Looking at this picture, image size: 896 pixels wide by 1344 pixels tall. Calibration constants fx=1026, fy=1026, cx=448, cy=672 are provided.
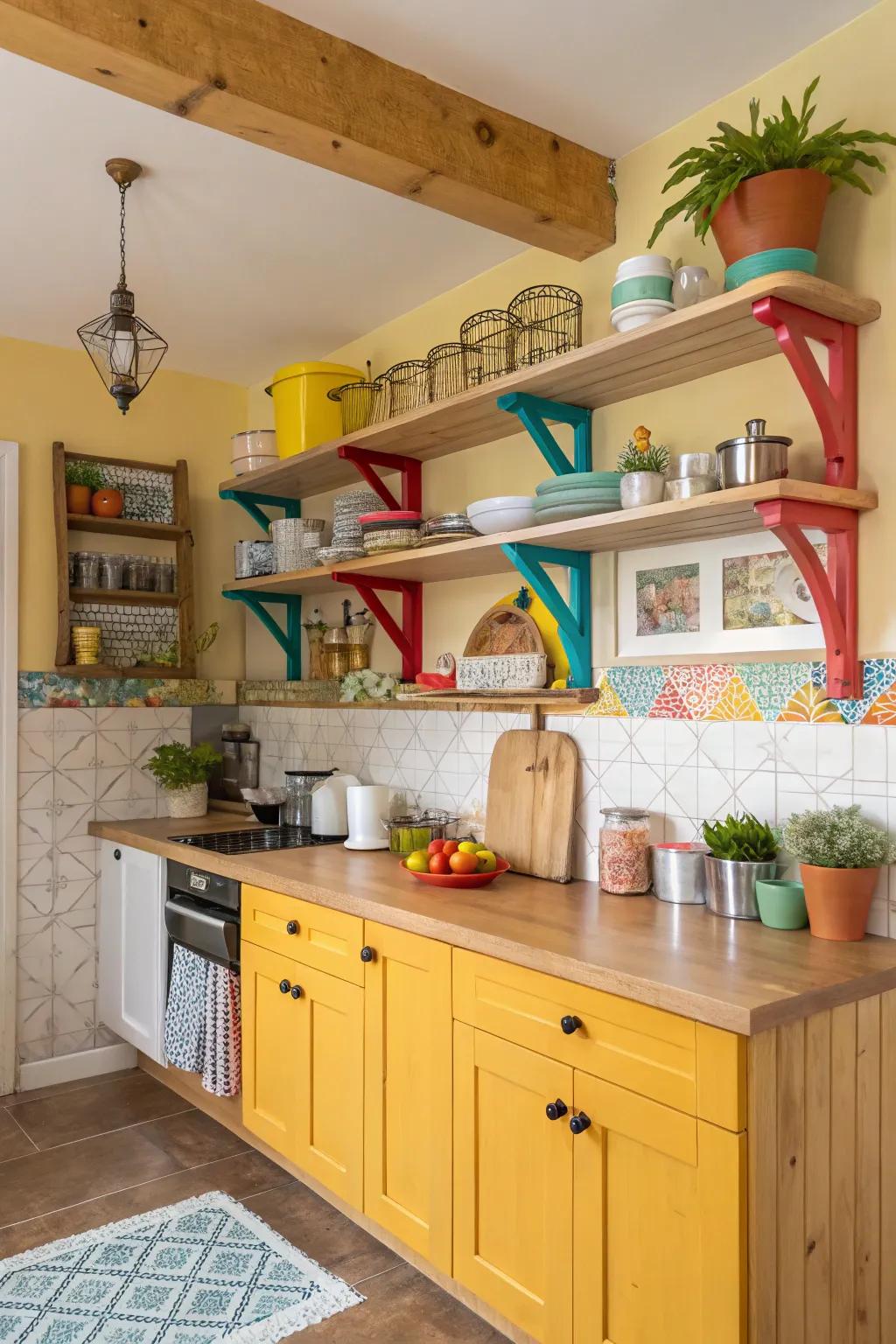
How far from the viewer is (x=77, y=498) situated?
3754mm

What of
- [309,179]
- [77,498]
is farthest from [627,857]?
[77,498]

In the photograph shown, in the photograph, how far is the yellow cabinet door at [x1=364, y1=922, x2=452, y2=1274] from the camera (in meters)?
2.14

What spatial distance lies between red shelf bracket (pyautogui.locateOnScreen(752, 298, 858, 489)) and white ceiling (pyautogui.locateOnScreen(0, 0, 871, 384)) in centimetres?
64

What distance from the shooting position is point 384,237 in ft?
9.50

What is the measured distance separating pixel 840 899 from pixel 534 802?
38.1 inches

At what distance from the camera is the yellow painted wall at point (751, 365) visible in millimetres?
2027

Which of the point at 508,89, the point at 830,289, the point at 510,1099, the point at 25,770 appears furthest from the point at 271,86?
the point at 25,770

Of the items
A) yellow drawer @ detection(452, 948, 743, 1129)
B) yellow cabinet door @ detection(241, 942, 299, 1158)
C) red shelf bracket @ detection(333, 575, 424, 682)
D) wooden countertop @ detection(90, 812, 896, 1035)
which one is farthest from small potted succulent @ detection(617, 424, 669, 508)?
yellow cabinet door @ detection(241, 942, 299, 1158)

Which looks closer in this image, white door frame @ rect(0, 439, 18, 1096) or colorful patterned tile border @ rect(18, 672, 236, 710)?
white door frame @ rect(0, 439, 18, 1096)

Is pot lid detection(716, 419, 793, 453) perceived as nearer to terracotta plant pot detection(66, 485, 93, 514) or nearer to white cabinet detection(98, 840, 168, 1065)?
white cabinet detection(98, 840, 168, 1065)

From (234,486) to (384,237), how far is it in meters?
1.24

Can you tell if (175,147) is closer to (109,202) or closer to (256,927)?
(109,202)

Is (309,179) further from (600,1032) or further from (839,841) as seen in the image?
(600,1032)

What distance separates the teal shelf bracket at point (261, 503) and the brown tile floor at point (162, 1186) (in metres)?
2.11
